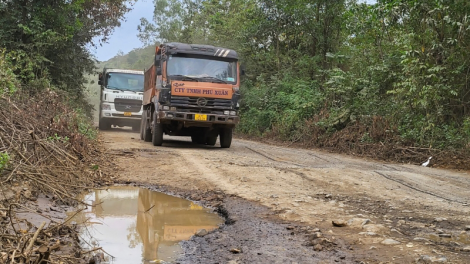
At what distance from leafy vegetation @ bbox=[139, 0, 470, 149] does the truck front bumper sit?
4.00 meters

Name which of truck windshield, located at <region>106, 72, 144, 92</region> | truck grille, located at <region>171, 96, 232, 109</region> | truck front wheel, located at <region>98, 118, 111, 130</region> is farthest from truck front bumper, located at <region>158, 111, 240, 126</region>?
truck front wheel, located at <region>98, 118, 111, 130</region>

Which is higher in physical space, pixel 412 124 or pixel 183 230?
pixel 412 124

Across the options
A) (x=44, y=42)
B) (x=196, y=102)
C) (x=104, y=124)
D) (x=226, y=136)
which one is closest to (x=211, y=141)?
(x=226, y=136)

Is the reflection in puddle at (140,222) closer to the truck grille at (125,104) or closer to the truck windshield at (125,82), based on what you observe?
the truck grille at (125,104)

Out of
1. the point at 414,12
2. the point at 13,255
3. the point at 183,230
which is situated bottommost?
the point at 183,230

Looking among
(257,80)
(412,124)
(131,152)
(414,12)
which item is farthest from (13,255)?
(257,80)

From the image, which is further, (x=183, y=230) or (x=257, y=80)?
(x=257, y=80)

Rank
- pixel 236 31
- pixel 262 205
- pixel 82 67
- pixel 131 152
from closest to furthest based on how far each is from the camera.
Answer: pixel 262 205, pixel 131 152, pixel 82 67, pixel 236 31

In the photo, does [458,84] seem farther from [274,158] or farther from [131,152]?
[131,152]

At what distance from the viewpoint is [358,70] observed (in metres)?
16.6

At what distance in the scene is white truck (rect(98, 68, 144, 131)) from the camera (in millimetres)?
19547

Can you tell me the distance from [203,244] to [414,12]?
1075 cm

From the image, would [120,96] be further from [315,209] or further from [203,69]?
[315,209]

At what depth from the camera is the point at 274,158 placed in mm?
10586
